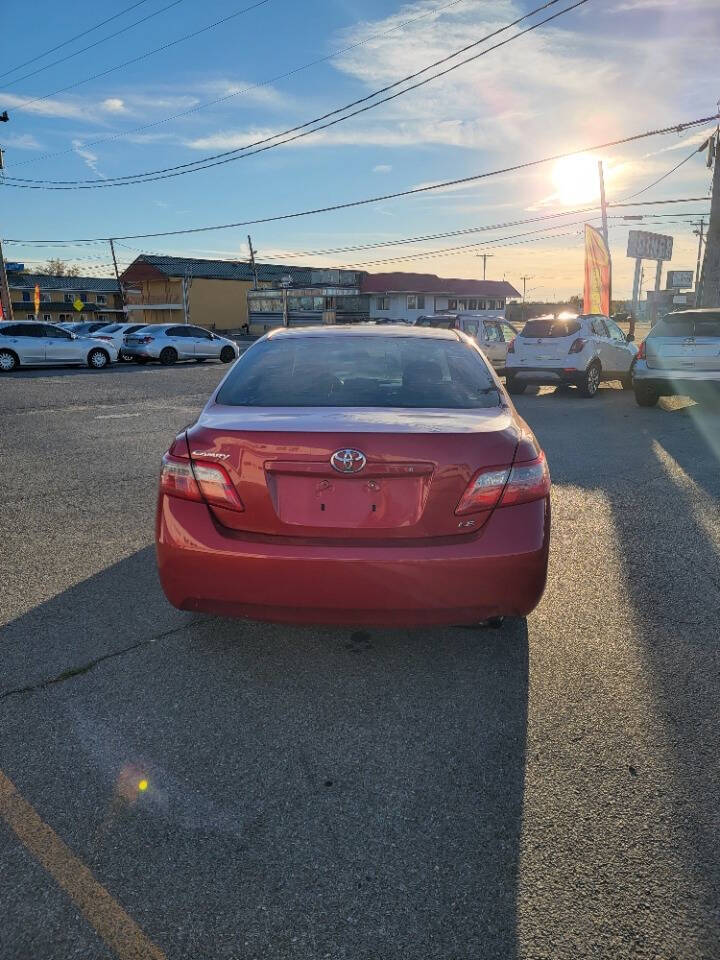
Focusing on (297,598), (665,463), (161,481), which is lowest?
(665,463)

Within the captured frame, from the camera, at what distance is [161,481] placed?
309 cm

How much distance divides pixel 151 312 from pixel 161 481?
7010 cm

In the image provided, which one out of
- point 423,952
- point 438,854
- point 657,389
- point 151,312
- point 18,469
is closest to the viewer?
point 423,952

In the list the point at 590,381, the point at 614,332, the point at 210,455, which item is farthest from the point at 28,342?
the point at 210,455

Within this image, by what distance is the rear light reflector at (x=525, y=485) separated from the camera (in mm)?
2902

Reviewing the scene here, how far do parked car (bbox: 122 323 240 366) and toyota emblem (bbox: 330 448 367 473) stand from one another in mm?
26060

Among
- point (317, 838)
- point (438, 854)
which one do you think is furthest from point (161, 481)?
point (438, 854)

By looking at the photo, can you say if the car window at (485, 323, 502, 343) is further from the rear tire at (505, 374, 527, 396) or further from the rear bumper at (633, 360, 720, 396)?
the rear bumper at (633, 360, 720, 396)

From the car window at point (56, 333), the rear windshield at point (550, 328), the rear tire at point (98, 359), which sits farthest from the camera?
the rear tire at point (98, 359)

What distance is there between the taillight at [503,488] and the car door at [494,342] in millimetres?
15441

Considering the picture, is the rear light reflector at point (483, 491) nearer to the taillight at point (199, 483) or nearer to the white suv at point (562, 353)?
the taillight at point (199, 483)

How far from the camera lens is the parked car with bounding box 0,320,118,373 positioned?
22.9 metres

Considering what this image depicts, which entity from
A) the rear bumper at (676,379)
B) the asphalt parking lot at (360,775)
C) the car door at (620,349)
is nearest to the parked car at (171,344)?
the car door at (620,349)

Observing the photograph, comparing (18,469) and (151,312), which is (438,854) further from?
(151,312)
